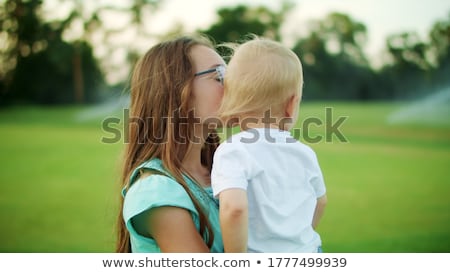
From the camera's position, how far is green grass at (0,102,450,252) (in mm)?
4742

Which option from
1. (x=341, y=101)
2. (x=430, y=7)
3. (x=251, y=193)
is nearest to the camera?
(x=251, y=193)

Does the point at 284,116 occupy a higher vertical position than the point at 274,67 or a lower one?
lower

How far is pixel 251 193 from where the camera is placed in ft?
4.31

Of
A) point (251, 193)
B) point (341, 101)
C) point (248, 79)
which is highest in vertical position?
point (248, 79)

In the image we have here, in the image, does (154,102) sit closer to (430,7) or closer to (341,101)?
(430,7)

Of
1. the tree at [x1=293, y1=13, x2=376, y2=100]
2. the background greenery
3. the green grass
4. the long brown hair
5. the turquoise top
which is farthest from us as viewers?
the tree at [x1=293, y1=13, x2=376, y2=100]

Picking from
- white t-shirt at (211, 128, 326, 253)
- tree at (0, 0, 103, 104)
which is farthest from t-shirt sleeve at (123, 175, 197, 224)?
tree at (0, 0, 103, 104)

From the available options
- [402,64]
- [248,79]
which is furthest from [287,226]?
[402,64]

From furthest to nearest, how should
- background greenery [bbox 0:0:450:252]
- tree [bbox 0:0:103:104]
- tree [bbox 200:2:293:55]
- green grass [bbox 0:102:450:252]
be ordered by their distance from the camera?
tree [bbox 200:2:293:55] < tree [bbox 0:0:103:104] < background greenery [bbox 0:0:450:252] < green grass [bbox 0:102:450:252]

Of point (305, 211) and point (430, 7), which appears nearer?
point (305, 211)

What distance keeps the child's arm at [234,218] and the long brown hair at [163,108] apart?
16 centimetres

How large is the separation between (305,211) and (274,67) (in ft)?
1.34

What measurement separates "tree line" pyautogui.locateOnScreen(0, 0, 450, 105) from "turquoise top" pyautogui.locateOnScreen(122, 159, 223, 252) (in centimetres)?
575

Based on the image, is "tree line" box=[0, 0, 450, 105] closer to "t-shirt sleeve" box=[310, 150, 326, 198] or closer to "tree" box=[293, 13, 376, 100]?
"tree" box=[293, 13, 376, 100]
